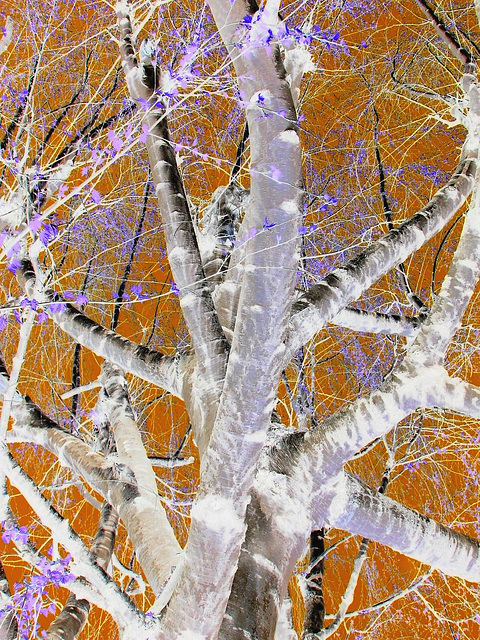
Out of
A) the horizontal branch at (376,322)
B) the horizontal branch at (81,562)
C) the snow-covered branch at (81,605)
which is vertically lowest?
the snow-covered branch at (81,605)

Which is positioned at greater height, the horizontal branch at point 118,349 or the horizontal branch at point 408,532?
the horizontal branch at point 118,349

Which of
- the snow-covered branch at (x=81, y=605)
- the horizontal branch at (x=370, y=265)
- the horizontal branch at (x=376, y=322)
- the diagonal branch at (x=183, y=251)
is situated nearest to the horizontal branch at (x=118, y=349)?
the diagonal branch at (x=183, y=251)

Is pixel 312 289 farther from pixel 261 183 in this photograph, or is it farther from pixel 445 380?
pixel 261 183

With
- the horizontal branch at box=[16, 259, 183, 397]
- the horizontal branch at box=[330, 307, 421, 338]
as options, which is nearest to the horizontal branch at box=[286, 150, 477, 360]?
the horizontal branch at box=[330, 307, 421, 338]

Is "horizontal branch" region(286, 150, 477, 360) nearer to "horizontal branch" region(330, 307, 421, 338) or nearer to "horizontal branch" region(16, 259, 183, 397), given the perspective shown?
"horizontal branch" region(330, 307, 421, 338)

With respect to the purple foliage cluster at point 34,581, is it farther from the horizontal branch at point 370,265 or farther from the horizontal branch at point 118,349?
the horizontal branch at point 370,265

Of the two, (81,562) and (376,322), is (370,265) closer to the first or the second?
(376,322)

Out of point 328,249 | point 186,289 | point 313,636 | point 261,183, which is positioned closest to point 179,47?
point 328,249

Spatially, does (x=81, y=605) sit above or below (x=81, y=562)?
below

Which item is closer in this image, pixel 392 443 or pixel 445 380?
pixel 445 380

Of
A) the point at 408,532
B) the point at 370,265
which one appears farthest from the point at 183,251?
the point at 408,532

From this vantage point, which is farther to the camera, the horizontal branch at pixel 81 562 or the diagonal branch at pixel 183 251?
the diagonal branch at pixel 183 251
